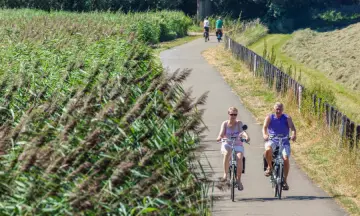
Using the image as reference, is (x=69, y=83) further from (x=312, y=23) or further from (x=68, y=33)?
(x=312, y=23)

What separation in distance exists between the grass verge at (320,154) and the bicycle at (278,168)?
1.04 metres

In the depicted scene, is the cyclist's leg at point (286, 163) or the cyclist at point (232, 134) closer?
the cyclist at point (232, 134)

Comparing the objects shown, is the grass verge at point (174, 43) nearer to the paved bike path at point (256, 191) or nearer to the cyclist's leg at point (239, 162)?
the paved bike path at point (256, 191)

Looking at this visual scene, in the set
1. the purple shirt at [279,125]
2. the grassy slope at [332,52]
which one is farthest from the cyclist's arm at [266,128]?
the grassy slope at [332,52]

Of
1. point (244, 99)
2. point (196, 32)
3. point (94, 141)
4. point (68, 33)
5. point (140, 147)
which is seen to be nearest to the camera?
point (94, 141)

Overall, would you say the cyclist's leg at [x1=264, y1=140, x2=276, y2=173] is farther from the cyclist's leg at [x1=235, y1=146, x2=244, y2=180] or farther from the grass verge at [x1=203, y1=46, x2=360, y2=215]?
the grass verge at [x1=203, y1=46, x2=360, y2=215]

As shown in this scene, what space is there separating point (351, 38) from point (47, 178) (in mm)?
44101

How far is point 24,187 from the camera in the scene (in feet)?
27.9

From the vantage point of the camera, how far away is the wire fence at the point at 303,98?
18.3 m

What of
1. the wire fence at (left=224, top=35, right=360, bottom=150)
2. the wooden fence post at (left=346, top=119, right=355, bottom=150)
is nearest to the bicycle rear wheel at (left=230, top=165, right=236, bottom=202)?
the wire fence at (left=224, top=35, right=360, bottom=150)

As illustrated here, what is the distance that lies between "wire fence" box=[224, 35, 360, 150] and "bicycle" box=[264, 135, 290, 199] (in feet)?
7.05

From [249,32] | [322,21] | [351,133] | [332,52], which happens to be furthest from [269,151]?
[322,21]

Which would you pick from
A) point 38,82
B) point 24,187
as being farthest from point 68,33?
point 24,187

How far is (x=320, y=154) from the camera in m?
19.2
